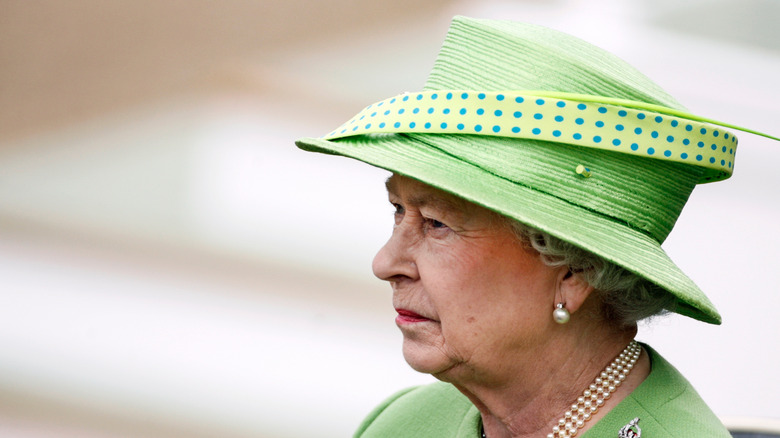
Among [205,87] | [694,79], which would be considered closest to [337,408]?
[205,87]

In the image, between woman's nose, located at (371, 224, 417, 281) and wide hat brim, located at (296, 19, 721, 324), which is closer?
wide hat brim, located at (296, 19, 721, 324)

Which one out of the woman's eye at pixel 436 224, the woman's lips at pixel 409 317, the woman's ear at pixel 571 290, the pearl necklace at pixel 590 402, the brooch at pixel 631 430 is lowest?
the brooch at pixel 631 430

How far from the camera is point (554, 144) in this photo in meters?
1.45

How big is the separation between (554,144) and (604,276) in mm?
243

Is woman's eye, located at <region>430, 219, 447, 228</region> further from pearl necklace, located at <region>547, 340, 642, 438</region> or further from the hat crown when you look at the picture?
pearl necklace, located at <region>547, 340, 642, 438</region>

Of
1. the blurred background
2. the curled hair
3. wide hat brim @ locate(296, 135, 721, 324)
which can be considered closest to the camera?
wide hat brim @ locate(296, 135, 721, 324)

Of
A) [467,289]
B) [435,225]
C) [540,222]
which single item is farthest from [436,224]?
[540,222]

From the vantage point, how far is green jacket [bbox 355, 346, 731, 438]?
1.57m

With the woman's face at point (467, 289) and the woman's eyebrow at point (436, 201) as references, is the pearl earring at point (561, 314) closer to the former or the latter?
the woman's face at point (467, 289)

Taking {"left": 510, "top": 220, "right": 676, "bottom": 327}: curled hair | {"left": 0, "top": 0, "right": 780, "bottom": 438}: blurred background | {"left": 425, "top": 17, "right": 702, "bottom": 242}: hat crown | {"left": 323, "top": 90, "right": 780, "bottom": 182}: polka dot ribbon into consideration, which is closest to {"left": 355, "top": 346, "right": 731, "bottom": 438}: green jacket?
{"left": 510, "top": 220, "right": 676, "bottom": 327}: curled hair

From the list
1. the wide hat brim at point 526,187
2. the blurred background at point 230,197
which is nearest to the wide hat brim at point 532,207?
the wide hat brim at point 526,187

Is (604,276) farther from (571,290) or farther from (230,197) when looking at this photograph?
(230,197)

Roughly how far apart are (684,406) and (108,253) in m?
2.44

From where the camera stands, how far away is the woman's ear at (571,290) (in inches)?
61.1
